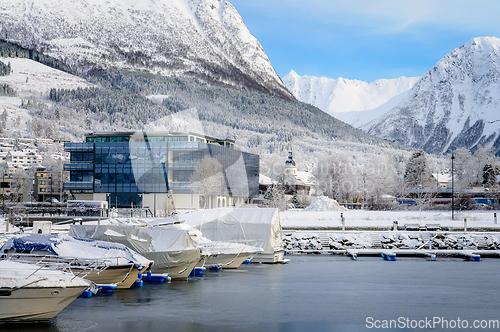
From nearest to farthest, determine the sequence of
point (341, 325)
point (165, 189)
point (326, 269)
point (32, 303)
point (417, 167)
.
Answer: point (32, 303)
point (341, 325)
point (326, 269)
point (165, 189)
point (417, 167)

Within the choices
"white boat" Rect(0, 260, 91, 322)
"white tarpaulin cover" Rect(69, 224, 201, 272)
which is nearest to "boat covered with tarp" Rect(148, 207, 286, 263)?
"white tarpaulin cover" Rect(69, 224, 201, 272)

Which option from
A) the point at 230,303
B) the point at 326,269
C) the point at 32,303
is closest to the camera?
the point at 32,303

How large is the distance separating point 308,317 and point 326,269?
17.5m

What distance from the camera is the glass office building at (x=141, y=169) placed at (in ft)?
371

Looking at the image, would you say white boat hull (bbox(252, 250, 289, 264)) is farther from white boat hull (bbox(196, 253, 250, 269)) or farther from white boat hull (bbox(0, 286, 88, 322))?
white boat hull (bbox(0, 286, 88, 322))

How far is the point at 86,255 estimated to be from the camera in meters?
27.5

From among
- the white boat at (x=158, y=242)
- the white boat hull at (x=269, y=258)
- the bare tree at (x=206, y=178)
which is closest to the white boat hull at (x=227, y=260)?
the white boat hull at (x=269, y=258)

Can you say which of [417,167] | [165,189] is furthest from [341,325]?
[417,167]

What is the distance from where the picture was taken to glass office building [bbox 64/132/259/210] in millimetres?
113000

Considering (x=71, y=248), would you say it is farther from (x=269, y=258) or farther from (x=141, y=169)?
(x=141, y=169)

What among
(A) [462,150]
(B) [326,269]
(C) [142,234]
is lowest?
(B) [326,269]

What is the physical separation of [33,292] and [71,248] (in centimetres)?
725

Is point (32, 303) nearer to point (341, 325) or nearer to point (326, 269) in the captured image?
point (341, 325)

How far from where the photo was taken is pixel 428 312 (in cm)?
2516
